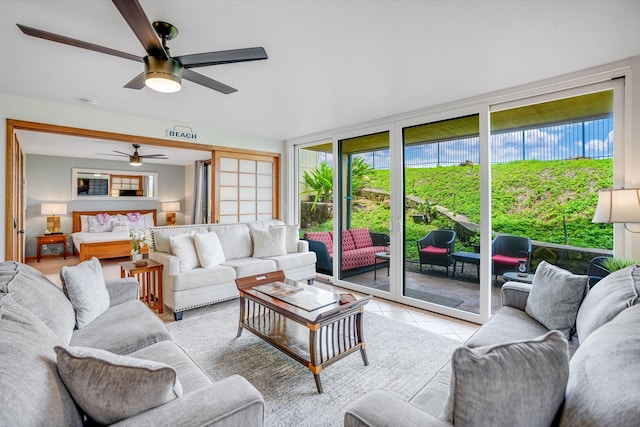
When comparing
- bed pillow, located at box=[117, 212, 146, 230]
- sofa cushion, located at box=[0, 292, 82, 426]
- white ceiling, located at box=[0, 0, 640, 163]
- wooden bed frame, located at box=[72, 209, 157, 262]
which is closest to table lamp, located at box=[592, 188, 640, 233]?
white ceiling, located at box=[0, 0, 640, 163]

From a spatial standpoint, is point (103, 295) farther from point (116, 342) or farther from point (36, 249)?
point (36, 249)

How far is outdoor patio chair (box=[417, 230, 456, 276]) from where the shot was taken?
11.7ft

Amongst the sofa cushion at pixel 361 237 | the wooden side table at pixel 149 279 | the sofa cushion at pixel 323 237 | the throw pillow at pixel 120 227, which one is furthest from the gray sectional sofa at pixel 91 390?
the throw pillow at pixel 120 227

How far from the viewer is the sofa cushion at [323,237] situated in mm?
4982

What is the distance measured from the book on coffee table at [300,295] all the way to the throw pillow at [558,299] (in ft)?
4.61

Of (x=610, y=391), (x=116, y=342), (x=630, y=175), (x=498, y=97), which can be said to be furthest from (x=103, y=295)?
(x=630, y=175)

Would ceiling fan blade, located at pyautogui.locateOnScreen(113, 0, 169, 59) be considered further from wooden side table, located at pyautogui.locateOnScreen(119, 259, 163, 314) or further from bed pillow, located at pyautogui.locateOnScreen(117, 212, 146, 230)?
bed pillow, located at pyautogui.locateOnScreen(117, 212, 146, 230)

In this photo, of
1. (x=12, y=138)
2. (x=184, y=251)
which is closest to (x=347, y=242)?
(x=184, y=251)

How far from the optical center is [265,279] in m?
2.98

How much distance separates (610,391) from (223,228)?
4091 millimetres

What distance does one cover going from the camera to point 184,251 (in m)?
3.52

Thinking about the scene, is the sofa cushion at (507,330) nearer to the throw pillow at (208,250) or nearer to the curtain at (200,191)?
the throw pillow at (208,250)

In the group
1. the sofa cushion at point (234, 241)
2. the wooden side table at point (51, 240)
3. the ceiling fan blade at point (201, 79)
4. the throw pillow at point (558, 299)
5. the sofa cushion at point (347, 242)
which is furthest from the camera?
the wooden side table at point (51, 240)

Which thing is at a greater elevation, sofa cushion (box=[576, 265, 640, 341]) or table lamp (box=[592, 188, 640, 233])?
table lamp (box=[592, 188, 640, 233])
